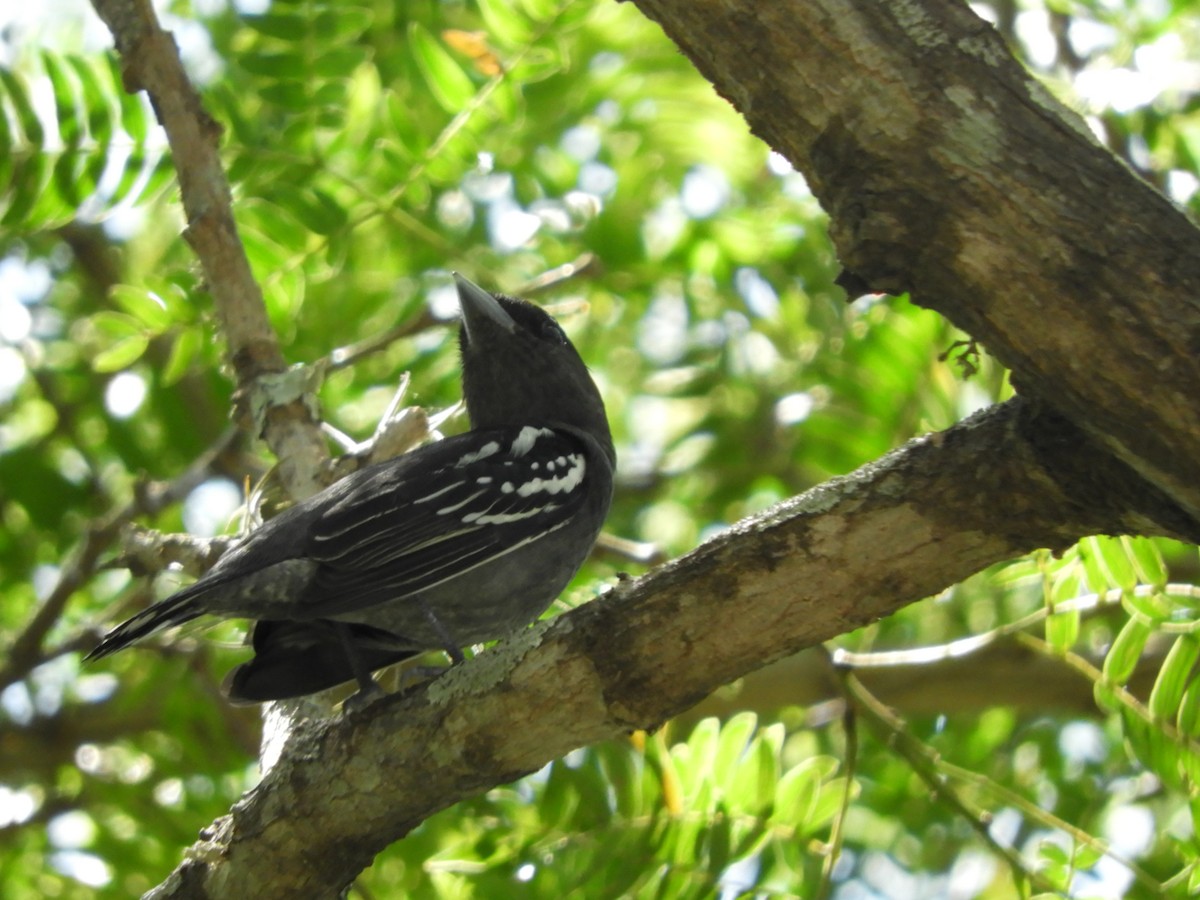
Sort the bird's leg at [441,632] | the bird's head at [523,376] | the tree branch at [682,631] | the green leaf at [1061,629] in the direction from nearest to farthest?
the tree branch at [682,631] < the green leaf at [1061,629] < the bird's leg at [441,632] < the bird's head at [523,376]

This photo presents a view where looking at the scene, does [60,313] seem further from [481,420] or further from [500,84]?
[500,84]

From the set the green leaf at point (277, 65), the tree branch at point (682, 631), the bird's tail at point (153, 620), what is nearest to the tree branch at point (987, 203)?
the tree branch at point (682, 631)

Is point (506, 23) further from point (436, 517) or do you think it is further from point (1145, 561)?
point (1145, 561)

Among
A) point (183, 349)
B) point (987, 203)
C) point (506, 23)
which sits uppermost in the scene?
point (987, 203)

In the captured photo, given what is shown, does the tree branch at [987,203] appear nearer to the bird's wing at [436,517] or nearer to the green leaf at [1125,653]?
the green leaf at [1125,653]

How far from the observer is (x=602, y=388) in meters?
6.89

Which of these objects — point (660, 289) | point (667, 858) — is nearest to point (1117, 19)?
point (660, 289)

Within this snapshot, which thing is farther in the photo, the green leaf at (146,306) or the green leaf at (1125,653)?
the green leaf at (146,306)

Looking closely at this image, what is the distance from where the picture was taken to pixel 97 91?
4.66m

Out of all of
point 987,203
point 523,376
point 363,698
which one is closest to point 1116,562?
point 987,203

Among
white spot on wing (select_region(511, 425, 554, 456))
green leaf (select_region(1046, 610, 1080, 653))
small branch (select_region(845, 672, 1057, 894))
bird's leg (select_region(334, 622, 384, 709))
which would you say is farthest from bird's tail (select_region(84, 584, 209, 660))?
green leaf (select_region(1046, 610, 1080, 653))

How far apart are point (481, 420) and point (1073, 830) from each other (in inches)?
102

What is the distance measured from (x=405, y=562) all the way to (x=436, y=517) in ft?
0.61

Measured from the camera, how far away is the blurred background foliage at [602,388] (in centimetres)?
402
